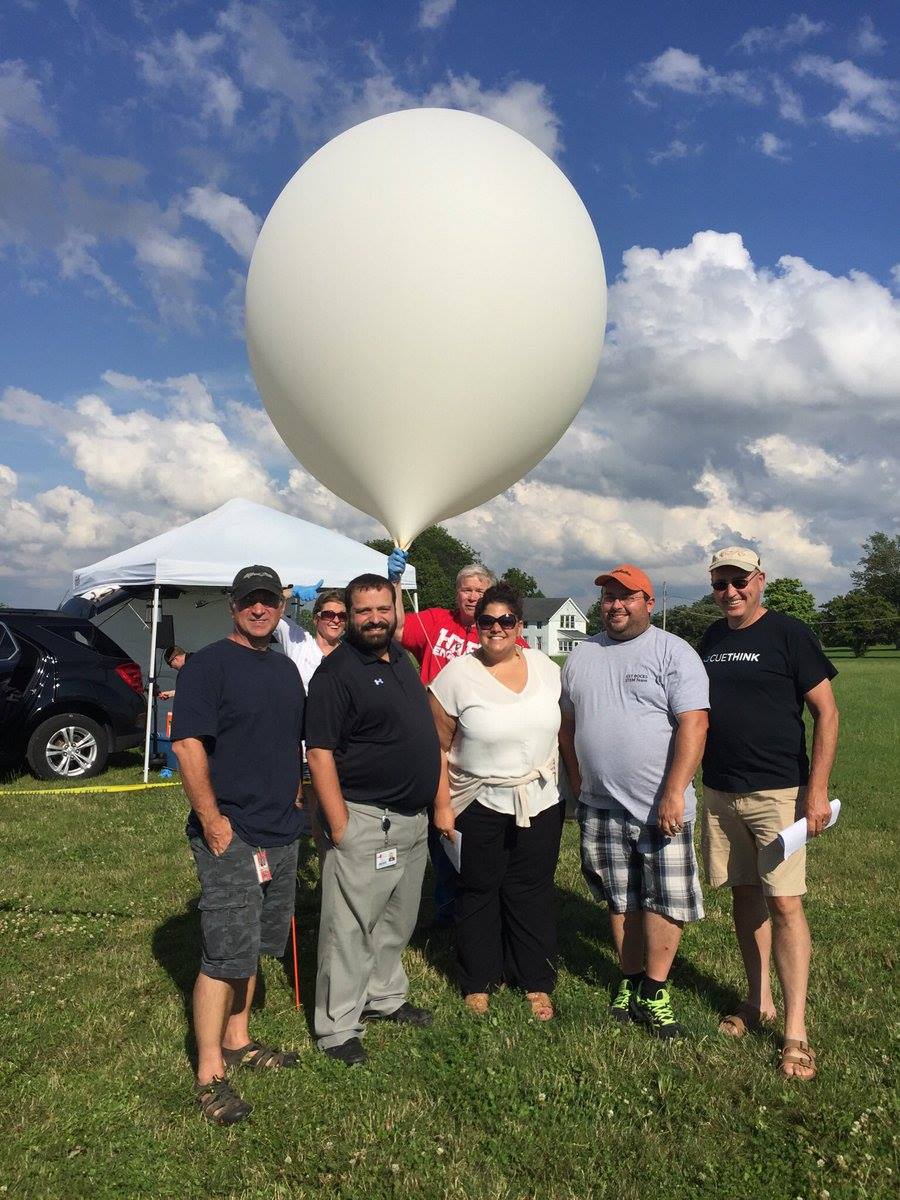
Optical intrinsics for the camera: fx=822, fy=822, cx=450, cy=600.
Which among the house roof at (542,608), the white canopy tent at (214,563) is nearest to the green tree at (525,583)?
the house roof at (542,608)

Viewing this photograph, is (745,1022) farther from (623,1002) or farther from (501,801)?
(501,801)

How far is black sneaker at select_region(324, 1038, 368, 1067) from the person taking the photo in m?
2.97

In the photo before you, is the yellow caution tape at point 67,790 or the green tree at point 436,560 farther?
the green tree at point 436,560

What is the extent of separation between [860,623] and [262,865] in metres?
69.9

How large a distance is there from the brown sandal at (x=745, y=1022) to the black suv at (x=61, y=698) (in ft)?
22.6

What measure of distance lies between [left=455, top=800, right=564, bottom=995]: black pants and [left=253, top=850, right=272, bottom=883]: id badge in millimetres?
849

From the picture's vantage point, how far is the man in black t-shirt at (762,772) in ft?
9.93

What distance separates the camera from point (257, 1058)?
2.96m

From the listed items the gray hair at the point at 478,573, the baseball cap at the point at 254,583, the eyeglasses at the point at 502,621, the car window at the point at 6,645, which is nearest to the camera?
the baseball cap at the point at 254,583

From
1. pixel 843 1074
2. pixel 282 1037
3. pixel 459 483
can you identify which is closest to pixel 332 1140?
pixel 282 1037

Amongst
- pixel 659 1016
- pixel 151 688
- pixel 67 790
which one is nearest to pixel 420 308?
pixel 659 1016

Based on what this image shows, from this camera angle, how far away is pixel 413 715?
10.2ft

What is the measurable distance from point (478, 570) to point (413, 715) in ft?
3.67

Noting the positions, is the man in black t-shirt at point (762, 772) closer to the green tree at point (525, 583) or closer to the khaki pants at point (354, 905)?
the khaki pants at point (354, 905)
